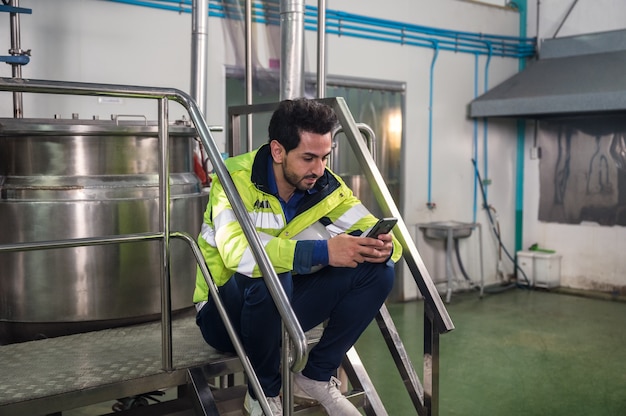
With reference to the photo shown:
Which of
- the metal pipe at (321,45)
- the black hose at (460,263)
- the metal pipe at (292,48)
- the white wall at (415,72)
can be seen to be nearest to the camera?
the metal pipe at (321,45)

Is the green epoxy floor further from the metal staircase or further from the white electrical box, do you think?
the metal staircase

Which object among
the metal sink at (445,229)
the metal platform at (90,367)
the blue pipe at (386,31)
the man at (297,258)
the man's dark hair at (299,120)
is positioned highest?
the blue pipe at (386,31)

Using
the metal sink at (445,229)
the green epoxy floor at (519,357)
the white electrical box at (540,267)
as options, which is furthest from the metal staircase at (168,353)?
the white electrical box at (540,267)

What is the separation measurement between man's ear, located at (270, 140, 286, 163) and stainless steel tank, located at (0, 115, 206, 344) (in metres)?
0.63

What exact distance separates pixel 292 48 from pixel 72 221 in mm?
1209

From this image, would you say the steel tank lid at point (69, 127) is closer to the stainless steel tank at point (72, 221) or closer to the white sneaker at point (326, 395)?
the stainless steel tank at point (72, 221)

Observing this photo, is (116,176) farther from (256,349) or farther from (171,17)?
(171,17)

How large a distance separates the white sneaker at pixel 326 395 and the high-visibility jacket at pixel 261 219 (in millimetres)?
382

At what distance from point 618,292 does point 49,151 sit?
5835mm

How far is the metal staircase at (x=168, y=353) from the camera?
174 centimetres

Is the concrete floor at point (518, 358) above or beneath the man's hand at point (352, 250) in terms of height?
beneath

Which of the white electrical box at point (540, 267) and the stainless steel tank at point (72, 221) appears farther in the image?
the white electrical box at point (540, 267)

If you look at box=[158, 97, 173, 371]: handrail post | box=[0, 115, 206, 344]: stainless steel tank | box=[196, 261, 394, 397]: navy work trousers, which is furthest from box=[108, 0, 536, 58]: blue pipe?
box=[196, 261, 394, 397]: navy work trousers

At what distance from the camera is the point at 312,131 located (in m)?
2.01
